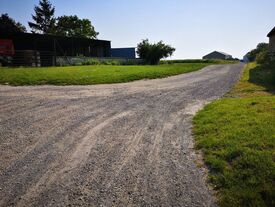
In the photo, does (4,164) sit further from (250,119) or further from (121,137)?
(250,119)

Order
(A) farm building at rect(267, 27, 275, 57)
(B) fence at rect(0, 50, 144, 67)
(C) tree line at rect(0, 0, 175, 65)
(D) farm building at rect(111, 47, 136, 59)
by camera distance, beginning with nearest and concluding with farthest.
A: (B) fence at rect(0, 50, 144, 67)
(A) farm building at rect(267, 27, 275, 57)
(D) farm building at rect(111, 47, 136, 59)
(C) tree line at rect(0, 0, 175, 65)

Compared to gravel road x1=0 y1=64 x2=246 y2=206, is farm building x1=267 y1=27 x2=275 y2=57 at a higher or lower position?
higher

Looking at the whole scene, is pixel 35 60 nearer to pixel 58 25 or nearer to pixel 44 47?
pixel 44 47

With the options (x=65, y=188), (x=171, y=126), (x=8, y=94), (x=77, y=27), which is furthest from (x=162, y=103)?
(x=77, y=27)

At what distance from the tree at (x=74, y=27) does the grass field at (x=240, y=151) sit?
242ft

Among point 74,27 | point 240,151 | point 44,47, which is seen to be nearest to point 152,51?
point 44,47

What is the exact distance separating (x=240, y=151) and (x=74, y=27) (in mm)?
78691

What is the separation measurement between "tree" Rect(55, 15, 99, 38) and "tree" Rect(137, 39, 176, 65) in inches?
1252

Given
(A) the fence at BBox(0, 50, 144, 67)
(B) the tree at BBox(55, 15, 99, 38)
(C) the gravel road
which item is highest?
(B) the tree at BBox(55, 15, 99, 38)

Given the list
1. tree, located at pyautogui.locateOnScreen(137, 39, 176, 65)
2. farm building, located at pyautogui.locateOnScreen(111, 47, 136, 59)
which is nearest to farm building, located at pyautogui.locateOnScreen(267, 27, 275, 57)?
tree, located at pyautogui.locateOnScreen(137, 39, 176, 65)

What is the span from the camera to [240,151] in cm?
543

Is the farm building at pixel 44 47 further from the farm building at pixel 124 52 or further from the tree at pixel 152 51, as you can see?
the farm building at pixel 124 52

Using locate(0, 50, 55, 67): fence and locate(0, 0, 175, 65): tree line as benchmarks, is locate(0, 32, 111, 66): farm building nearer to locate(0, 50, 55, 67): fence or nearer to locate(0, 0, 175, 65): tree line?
locate(0, 50, 55, 67): fence

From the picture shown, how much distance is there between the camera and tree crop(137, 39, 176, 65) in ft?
163
